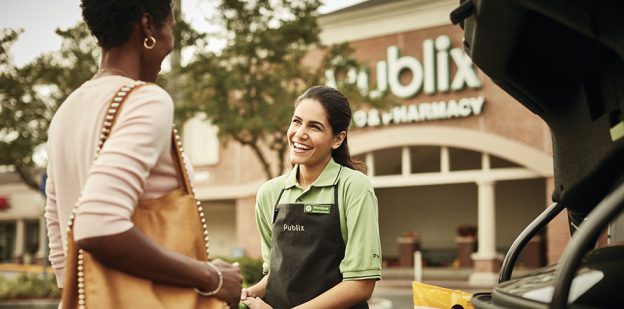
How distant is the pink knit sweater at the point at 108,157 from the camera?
1600 mm

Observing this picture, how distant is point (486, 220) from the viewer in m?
25.5

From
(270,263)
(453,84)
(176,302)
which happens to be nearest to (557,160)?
(270,263)

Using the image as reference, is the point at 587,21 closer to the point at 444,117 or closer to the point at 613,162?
the point at 613,162

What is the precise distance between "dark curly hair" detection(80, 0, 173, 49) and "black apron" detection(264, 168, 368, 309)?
1.09 m

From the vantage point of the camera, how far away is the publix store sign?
25.8m

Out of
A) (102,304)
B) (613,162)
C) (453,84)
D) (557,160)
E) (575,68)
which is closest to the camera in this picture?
(102,304)

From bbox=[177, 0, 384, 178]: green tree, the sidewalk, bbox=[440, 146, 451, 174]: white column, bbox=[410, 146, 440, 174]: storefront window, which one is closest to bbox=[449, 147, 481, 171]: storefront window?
bbox=[410, 146, 440, 174]: storefront window

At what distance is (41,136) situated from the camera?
18953 millimetres

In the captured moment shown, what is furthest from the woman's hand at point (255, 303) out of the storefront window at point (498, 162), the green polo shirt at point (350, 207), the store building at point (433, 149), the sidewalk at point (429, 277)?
the storefront window at point (498, 162)

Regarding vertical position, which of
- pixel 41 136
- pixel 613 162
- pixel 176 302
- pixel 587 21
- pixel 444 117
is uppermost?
pixel 444 117

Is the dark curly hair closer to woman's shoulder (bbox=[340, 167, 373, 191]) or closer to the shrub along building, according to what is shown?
woman's shoulder (bbox=[340, 167, 373, 191])

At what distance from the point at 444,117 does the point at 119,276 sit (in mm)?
25093

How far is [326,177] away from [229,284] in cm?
109

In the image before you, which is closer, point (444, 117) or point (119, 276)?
point (119, 276)
